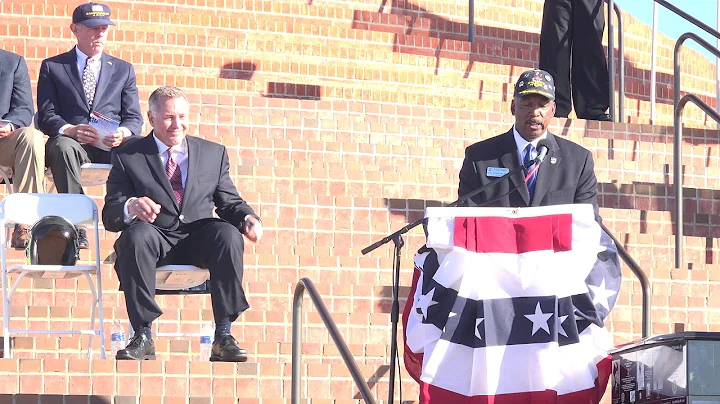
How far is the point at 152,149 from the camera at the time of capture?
309 inches

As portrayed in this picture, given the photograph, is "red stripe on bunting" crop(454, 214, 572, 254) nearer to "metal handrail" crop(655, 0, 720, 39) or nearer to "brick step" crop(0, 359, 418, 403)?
"brick step" crop(0, 359, 418, 403)

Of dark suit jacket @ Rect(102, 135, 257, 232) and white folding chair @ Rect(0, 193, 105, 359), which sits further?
dark suit jacket @ Rect(102, 135, 257, 232)

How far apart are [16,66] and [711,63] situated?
9044 mm

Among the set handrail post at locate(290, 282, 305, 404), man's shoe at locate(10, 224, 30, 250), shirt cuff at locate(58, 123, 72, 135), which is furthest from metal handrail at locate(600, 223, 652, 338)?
shirt cuff at locate(58, 123, 72, 135)

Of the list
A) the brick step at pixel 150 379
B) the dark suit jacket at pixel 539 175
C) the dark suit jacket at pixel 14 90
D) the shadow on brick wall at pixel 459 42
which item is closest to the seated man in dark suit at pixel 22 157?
the dark suit jacket at pixel 14 90

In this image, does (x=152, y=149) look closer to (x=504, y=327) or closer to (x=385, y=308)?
(x=385, y=308)

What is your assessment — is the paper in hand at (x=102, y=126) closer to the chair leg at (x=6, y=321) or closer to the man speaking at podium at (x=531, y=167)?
the chair leg at (x=6, y=321)

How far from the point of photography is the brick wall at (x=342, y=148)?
7.95 meters

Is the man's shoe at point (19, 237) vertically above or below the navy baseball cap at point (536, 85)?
below

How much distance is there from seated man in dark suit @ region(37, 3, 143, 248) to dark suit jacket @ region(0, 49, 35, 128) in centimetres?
14

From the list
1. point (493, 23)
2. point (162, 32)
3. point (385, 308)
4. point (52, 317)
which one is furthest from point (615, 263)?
point (493, 23)

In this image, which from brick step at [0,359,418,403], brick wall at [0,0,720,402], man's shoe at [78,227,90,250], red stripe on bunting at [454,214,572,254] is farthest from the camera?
man's shoe at [78,227,90,250]

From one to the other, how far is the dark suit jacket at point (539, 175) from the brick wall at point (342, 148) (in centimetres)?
109

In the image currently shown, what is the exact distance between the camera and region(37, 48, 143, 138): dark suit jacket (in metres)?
9.47
